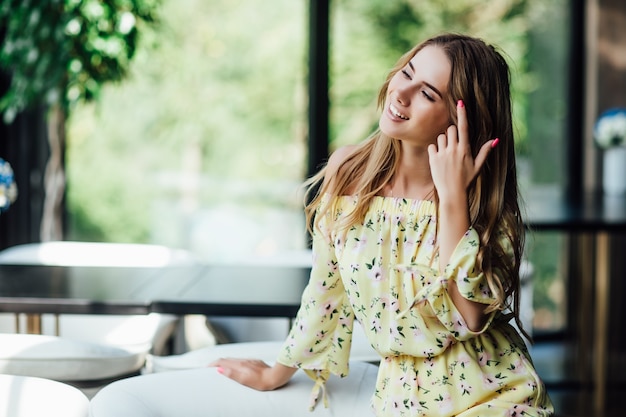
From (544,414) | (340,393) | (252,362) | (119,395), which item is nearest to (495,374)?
(544,414)

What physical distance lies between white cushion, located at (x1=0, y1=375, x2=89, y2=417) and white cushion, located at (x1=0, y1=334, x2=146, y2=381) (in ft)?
0.86

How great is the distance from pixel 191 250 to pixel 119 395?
9.72ft

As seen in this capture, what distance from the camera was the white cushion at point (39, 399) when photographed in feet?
5.09

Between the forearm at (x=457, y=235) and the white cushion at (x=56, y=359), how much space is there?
0.93 m

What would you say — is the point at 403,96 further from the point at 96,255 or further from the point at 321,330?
the point at 96,255

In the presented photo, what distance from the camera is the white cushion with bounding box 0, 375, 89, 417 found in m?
1.55

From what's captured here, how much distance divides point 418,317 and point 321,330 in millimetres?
262

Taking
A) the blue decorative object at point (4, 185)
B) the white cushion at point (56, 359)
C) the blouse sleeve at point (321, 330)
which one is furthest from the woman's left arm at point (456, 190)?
the blue decorative object at point (4, 185)

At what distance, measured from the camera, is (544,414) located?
1465 mm

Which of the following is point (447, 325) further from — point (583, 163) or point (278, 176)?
point (583, 163)

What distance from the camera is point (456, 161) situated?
1.43 m

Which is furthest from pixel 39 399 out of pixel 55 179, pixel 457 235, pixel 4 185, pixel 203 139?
pixel 203 139

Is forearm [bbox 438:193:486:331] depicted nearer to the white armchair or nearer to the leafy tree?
the white armchair


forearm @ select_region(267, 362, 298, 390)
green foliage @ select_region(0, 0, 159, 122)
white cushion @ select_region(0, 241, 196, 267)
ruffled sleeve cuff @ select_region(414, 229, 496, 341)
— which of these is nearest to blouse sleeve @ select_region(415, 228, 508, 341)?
ruffled sleeve cuff @ select_region(414, 229, 496, 341)
